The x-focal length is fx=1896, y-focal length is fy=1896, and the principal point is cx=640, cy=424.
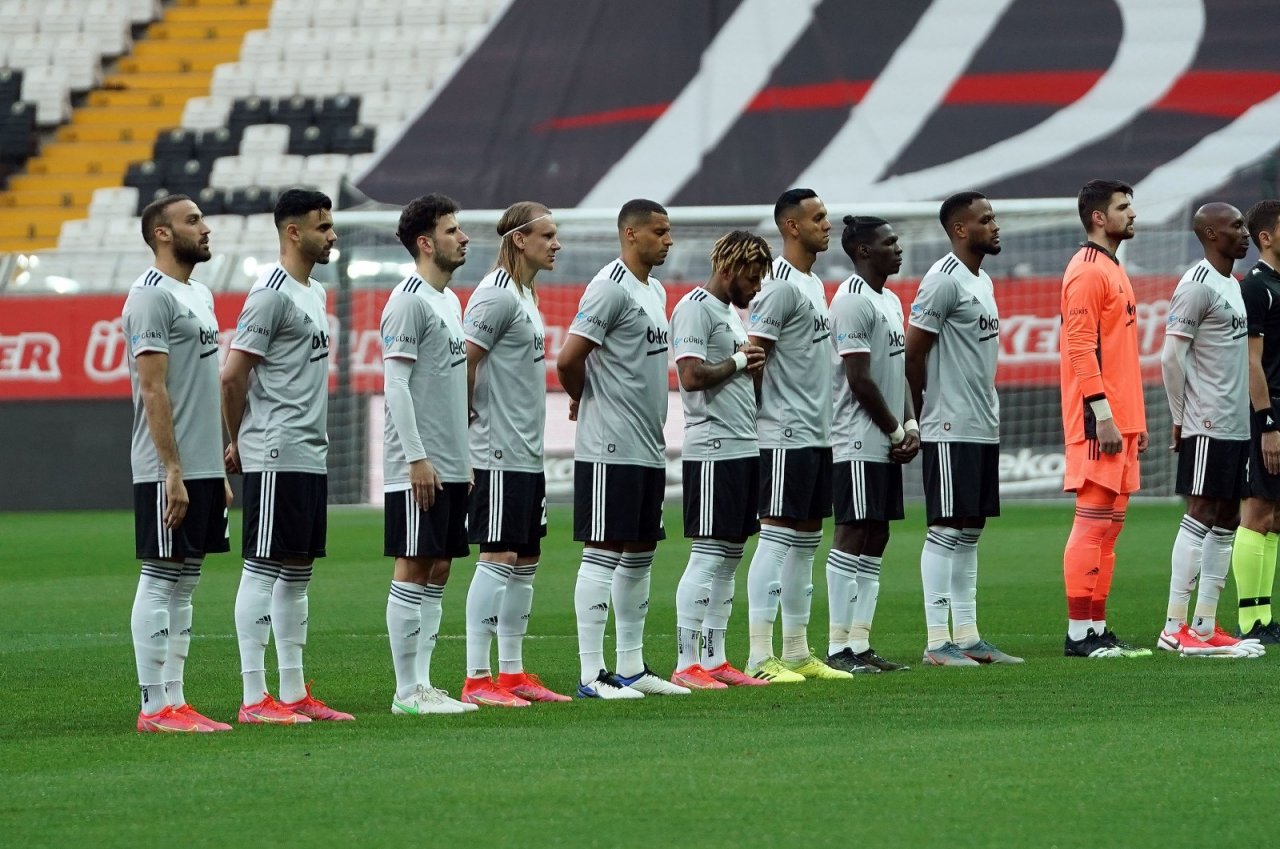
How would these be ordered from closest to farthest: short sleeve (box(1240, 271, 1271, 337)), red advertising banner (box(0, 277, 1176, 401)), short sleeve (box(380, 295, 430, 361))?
short sleeve (box(380, 295, 430, 361))
short sleeve (box(1240, 271, 1271, 337))
red advertising banner (box(0, 277, 1176, 401))

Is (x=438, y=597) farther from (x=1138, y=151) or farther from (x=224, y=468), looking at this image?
(x=1138, y=151)

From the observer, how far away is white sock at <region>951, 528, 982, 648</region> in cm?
880

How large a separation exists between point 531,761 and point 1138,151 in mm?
18368

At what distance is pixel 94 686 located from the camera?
27.4 ft

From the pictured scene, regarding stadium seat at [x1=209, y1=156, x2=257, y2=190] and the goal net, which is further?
stadium seat at [x1=209, y1=156, x2=257, y2=190]

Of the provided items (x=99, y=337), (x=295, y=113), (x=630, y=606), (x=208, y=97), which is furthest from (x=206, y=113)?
(x=630, y=606)

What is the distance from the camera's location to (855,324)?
28.3 feet

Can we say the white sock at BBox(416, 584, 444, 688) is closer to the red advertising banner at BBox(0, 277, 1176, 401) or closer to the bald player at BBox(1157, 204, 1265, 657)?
the bald player at BBox(1157, 204, 1265, 657)

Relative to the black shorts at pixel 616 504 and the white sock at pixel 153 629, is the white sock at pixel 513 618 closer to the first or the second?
the black shorts at pixel 616 504

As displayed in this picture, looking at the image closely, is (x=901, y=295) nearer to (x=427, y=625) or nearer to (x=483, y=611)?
(x=483, y=611)

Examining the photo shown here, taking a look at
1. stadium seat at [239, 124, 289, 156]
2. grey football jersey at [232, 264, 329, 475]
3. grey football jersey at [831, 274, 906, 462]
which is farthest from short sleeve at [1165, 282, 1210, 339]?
stadium seat at [239, 124, 289, 156]

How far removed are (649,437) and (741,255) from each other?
865 mm

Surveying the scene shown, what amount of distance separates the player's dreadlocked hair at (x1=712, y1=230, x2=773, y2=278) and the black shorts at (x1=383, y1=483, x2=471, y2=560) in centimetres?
160

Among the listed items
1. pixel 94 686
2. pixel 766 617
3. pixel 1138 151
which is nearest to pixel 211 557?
pixel 94 686
